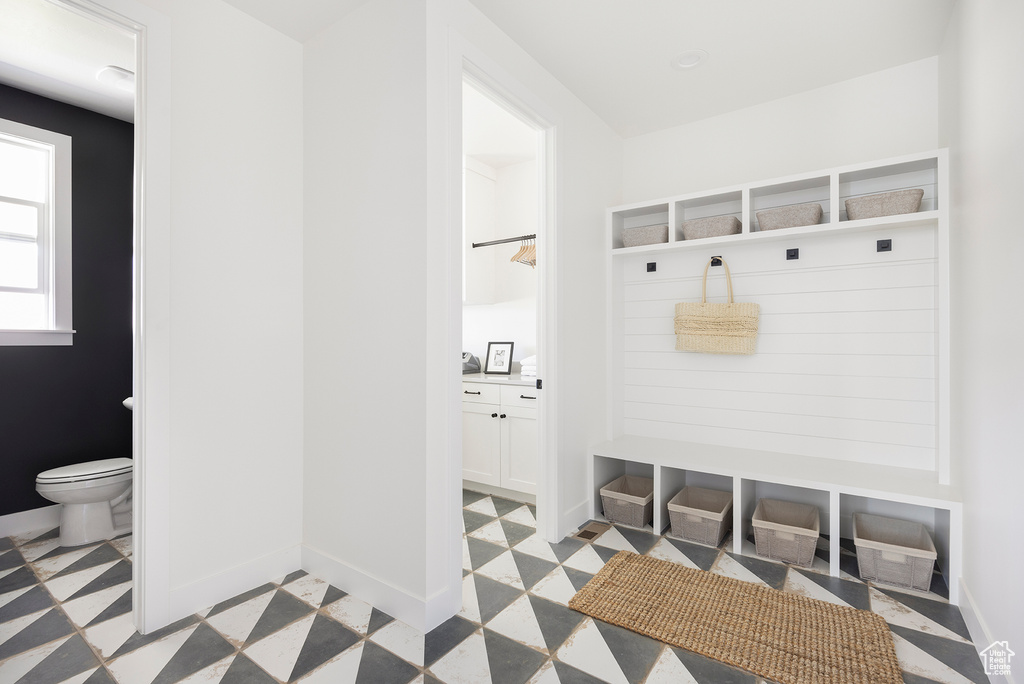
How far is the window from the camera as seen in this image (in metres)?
2.84

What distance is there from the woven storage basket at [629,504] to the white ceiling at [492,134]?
7.20ft

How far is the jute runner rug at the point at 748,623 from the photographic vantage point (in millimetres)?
1713

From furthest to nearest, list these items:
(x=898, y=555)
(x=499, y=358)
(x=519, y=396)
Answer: (x=499, y=358)
(x=519, y=396)
(x=898, y=555)

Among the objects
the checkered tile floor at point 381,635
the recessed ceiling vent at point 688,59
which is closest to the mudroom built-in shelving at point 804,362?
the checkered tile floor at point 381,635

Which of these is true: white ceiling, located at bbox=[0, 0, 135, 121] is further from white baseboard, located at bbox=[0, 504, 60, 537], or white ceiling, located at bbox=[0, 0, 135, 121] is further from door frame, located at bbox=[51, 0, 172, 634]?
white baseboard, located at bbox=[0, 504, 60, 537]

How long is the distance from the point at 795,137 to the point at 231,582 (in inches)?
147

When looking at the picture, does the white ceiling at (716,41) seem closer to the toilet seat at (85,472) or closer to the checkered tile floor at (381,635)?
the checkered tile floor at (381,635)

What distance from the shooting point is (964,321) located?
2092mm

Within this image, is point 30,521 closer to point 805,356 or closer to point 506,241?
point 506,241

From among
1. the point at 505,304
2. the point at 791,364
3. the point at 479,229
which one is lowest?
the point at 791,364

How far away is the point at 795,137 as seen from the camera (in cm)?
297

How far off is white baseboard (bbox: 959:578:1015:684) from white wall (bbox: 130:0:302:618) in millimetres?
2705

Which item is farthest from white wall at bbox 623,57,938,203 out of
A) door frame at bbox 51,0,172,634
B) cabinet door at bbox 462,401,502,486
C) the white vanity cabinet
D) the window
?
the window

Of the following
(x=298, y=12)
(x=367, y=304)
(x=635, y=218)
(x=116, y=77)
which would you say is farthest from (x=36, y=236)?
(x=635, y=218)
